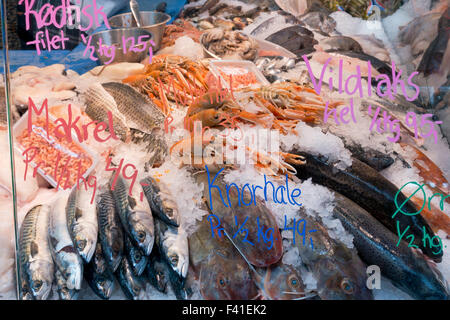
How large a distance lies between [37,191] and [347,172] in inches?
54.0

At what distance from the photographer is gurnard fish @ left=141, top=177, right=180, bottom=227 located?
1372 millimetres

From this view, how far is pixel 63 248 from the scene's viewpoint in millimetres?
1308

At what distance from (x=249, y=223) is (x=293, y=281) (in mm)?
273

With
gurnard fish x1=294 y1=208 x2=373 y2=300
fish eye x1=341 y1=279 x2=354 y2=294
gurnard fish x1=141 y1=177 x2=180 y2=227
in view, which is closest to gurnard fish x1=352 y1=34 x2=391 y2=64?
gurnard fish x1=294 y1=208 x2=373 y2=300

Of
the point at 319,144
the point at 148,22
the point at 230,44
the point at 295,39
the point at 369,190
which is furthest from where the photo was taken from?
→ the point at 295,39

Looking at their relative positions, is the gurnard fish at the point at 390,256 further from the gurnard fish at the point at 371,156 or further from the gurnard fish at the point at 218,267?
the gurnard fish at the point at 218,267

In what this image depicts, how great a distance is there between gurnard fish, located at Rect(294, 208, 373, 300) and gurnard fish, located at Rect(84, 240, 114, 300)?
75cm

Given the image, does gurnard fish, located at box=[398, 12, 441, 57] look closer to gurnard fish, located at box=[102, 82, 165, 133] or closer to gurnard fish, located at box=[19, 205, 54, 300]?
gurnard fish, located at box=[102, 82, 165, 133]

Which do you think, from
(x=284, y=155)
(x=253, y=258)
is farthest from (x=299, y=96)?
(x=253, y=258)

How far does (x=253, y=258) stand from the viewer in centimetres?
135

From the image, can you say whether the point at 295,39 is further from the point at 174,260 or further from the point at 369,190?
the point at 174,260

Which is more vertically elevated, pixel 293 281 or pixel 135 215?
pixel 135 215

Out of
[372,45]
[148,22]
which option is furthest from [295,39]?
[148,22]

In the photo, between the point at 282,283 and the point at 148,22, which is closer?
the point at 282,283
